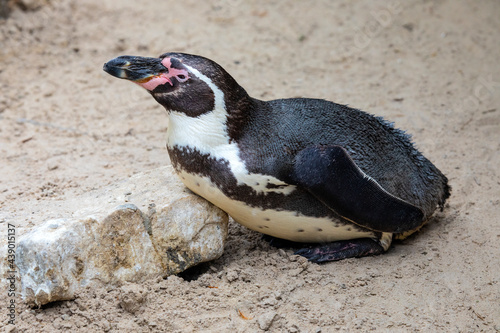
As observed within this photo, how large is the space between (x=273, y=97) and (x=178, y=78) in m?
3.09

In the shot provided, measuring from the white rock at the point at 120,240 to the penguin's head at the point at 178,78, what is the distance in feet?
2.00

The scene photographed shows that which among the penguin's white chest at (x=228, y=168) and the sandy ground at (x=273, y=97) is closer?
the sandy ground at (x=273, y=97)

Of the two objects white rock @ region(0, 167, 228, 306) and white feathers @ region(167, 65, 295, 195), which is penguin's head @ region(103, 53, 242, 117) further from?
white rock @ region(0, 167, 228, 306)

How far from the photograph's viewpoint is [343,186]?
3.71m

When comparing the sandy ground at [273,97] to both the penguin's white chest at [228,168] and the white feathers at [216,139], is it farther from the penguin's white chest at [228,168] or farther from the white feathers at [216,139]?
the white feathers at [216,139]

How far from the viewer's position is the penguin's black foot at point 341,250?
4113mm

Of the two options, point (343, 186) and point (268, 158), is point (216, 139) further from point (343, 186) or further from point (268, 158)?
point (343, 186)

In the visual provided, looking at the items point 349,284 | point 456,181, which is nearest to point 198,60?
point 349,284

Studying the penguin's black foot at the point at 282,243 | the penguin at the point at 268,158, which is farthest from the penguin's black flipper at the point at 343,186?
the penguin's black foot at the point at 282,243

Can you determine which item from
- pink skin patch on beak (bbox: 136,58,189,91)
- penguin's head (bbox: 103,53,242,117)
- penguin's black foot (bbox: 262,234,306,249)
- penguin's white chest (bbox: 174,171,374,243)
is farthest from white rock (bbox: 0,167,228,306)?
pink skin patch on beak (bbox: 136,58,189,91)

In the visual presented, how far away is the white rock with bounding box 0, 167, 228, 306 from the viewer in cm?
331

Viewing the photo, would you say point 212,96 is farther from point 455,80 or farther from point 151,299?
point 455,80

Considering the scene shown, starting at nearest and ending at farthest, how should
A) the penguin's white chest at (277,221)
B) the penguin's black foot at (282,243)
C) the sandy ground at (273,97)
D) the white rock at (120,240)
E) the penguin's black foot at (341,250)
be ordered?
the white rock at (120,240) → the sandy ground at (273,97) → the penguin's white chest at (277,221) → the penguin's black foot at (341,250) → the penguin's black foot at (282,243)

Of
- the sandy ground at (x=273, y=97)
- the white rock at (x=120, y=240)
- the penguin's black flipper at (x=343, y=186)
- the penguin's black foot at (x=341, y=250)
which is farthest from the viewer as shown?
the penguin's black foot at (x=341, y=250)
